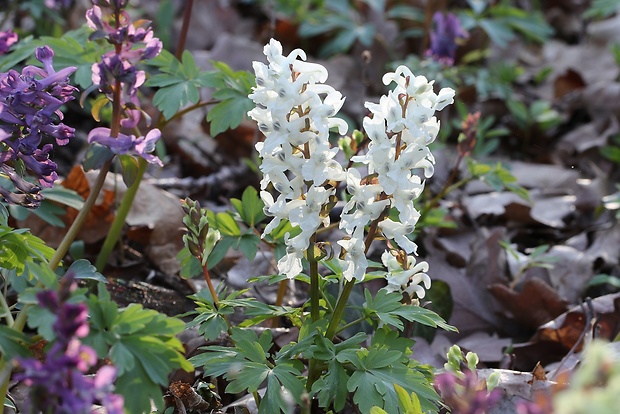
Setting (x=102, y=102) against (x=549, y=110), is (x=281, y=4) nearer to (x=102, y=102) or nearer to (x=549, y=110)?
(x=549, y=110)

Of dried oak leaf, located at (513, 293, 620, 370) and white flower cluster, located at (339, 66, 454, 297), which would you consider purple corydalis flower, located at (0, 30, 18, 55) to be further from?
dried oak leaf, located at (513, 293, 620, 370)

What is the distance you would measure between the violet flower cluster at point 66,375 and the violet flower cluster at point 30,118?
0.76m

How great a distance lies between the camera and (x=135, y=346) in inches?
68.0

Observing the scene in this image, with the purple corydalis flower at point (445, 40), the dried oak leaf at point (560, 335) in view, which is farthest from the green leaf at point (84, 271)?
the purple corydalis flower at point (445, 40)

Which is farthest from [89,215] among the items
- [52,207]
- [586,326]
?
[586,326]

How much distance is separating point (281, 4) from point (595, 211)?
301 cm

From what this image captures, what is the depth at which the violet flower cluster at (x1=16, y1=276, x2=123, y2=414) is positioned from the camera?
1.42 meters

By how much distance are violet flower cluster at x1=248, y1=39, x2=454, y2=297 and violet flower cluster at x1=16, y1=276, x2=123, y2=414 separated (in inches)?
27.1

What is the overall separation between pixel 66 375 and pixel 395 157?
3.31ft

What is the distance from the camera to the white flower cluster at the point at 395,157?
1.94 metres

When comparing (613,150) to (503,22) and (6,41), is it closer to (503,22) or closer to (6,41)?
(503,22)

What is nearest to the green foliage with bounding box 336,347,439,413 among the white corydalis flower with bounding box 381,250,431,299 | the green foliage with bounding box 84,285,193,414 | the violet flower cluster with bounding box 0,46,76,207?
the white corydalis flower with bounding box 381,250,431,299

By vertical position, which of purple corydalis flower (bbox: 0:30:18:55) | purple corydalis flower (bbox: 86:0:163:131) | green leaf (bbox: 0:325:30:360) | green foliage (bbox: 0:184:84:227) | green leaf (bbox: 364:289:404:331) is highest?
purple corydalis flower (bbox: 86:0:163:131)

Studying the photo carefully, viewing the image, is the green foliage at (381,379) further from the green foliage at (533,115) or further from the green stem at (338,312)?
the green foliage at (533,115)
